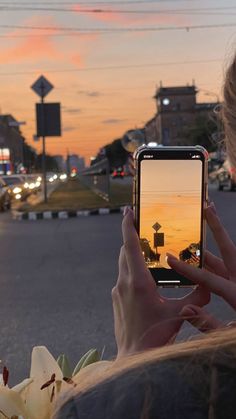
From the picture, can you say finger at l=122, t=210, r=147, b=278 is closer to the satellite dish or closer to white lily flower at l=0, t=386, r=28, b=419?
white lily flower at l=0, t=386, r=28, b=419

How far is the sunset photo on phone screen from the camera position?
1.45 m

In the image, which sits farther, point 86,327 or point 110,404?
point 86,327

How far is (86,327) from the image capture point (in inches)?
213

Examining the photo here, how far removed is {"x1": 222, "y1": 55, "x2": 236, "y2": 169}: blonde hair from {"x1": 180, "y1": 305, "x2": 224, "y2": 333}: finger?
0.31m

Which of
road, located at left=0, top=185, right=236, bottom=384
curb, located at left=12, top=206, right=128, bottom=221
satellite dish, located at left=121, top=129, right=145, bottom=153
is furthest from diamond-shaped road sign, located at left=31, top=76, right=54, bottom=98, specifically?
road, located at left=0, top=185, right=236, bottom=384

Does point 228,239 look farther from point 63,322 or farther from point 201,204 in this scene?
point 63,322

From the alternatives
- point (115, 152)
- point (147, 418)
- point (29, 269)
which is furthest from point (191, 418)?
point (115, 152)

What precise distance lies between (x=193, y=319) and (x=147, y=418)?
1.55ft

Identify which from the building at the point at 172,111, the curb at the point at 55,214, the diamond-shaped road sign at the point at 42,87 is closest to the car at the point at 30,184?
the diamond-shaped road sign at the point at 42,87

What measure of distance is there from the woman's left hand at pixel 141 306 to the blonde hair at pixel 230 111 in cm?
31

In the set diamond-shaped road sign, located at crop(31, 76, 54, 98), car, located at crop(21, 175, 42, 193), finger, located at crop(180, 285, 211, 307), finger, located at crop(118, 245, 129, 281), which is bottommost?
car, located at crop(21, 175, 42, 193)

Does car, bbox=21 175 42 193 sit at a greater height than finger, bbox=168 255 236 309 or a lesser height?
lesser

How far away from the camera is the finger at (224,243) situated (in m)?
1.39

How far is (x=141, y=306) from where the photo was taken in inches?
49.7
